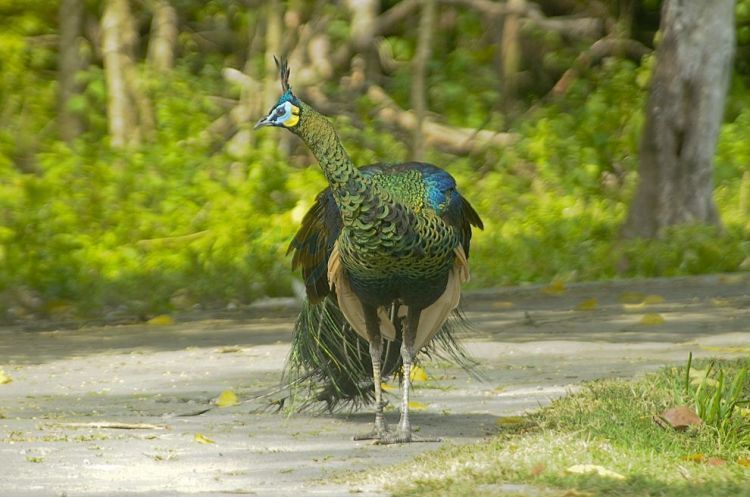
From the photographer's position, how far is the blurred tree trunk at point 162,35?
18.5m

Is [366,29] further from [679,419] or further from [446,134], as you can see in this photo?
[679,419]

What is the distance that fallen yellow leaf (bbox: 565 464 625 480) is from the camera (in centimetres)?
533

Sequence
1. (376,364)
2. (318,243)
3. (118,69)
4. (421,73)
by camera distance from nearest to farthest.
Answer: (376,364), (318,243), (421,73), (118,69)

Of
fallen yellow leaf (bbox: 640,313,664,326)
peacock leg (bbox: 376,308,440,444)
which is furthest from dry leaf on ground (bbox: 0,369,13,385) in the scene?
fallen yellow leaf (bbox: 640,313,664,326)

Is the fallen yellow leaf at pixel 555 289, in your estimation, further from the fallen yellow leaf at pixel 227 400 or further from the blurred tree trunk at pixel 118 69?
the blurred tree trunk at pixel 118 69


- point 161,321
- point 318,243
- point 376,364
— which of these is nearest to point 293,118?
point 318,243

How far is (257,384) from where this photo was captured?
8594 mm

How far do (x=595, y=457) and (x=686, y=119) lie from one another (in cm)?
880

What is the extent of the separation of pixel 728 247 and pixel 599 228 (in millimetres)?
1757

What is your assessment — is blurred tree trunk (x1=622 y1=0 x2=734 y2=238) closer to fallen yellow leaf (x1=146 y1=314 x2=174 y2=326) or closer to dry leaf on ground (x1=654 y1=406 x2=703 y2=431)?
fallen yellow leaf (x1=146 y1=314 x2=174 y2=326)

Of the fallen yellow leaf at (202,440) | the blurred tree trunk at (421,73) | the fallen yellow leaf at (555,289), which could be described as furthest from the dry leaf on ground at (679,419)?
the blurred tree trunk at (421,73)

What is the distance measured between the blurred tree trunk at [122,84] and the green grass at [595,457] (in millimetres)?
11068

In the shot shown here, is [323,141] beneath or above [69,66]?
beneath

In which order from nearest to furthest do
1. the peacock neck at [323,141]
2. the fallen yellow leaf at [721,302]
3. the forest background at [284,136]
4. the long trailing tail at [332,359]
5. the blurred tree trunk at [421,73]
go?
the peacock neck at [323,141] → the long trailing tail at [332,359] → the fallen yellow leaf at [721,302] → the forest background at [284,136] → the blurred tree trunk at [421,73]
